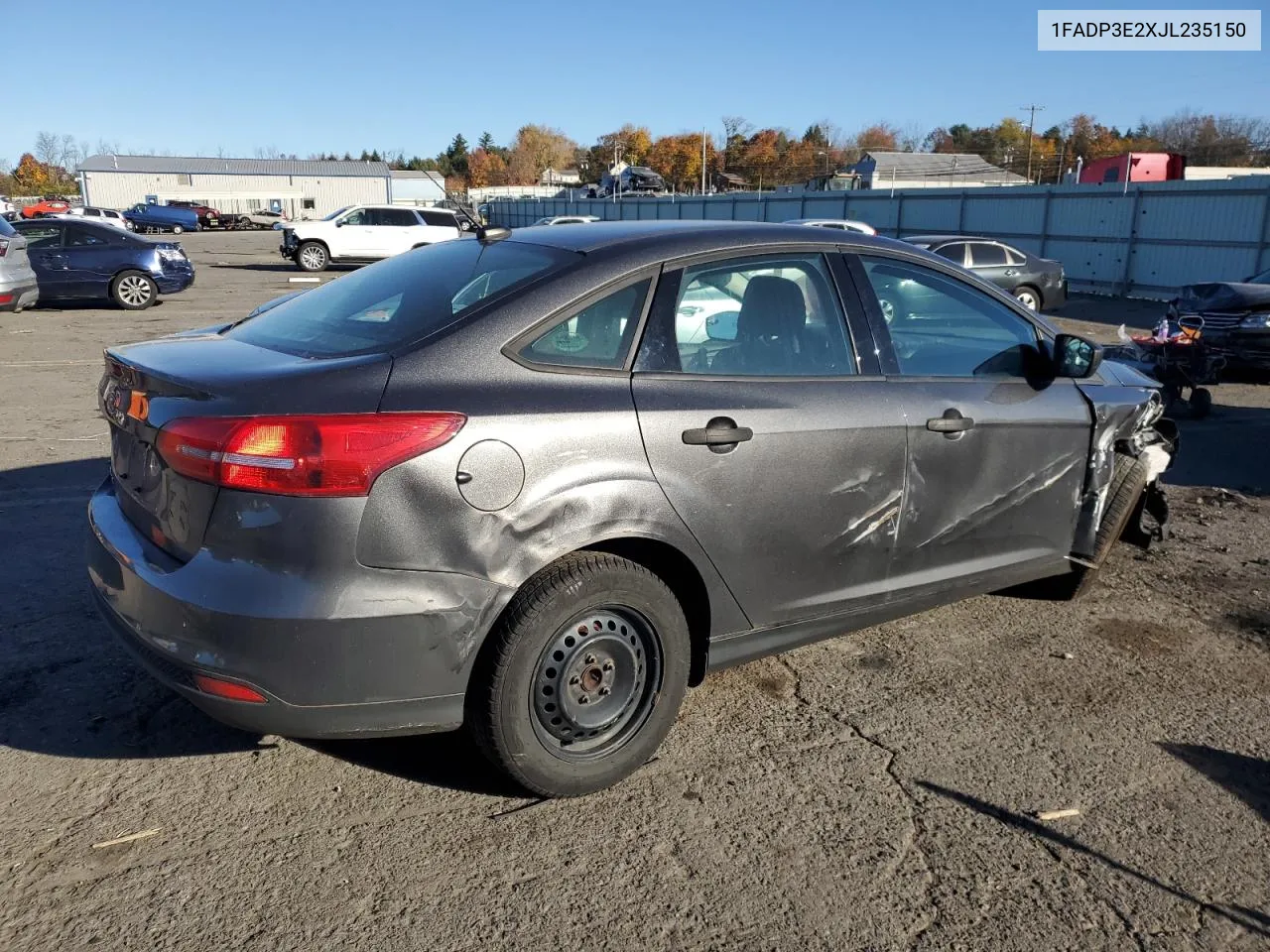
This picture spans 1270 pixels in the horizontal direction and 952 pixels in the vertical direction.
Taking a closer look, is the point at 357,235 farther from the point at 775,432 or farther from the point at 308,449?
the point at 308,449

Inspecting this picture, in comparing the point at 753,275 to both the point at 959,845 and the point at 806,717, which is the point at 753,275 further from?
the point at 959,845

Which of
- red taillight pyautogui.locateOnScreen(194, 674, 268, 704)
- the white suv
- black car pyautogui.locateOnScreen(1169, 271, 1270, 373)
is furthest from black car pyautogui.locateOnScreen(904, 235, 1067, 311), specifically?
red taillight pyautogui.locateOnScreen(194, 674, 268, 704)

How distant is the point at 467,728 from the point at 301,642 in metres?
0.63

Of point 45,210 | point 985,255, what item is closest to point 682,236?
point 985,255

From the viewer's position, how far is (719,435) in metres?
3.16

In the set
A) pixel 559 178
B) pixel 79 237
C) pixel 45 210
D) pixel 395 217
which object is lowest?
pixel 79 237

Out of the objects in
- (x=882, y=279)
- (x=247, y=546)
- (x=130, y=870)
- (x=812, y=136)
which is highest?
(x=812, y=136)

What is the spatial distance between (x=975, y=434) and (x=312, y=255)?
26.9 meters

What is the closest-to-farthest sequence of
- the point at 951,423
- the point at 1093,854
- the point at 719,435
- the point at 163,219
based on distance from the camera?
the point at 1093,854
the point at 719,435
the point at 951,423
the point at 163,219

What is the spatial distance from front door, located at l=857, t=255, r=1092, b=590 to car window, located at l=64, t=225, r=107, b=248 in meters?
16.3

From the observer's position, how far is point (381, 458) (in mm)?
2625

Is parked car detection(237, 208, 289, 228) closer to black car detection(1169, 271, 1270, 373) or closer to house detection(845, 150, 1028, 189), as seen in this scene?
house detection(845, 150, 1028, 189)

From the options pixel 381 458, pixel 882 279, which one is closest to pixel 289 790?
pixel 381 458

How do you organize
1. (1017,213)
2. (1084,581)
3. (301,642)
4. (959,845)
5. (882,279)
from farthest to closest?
(1017,213) → (1084,581) → (882,279) → (959,845) → (301,642)
